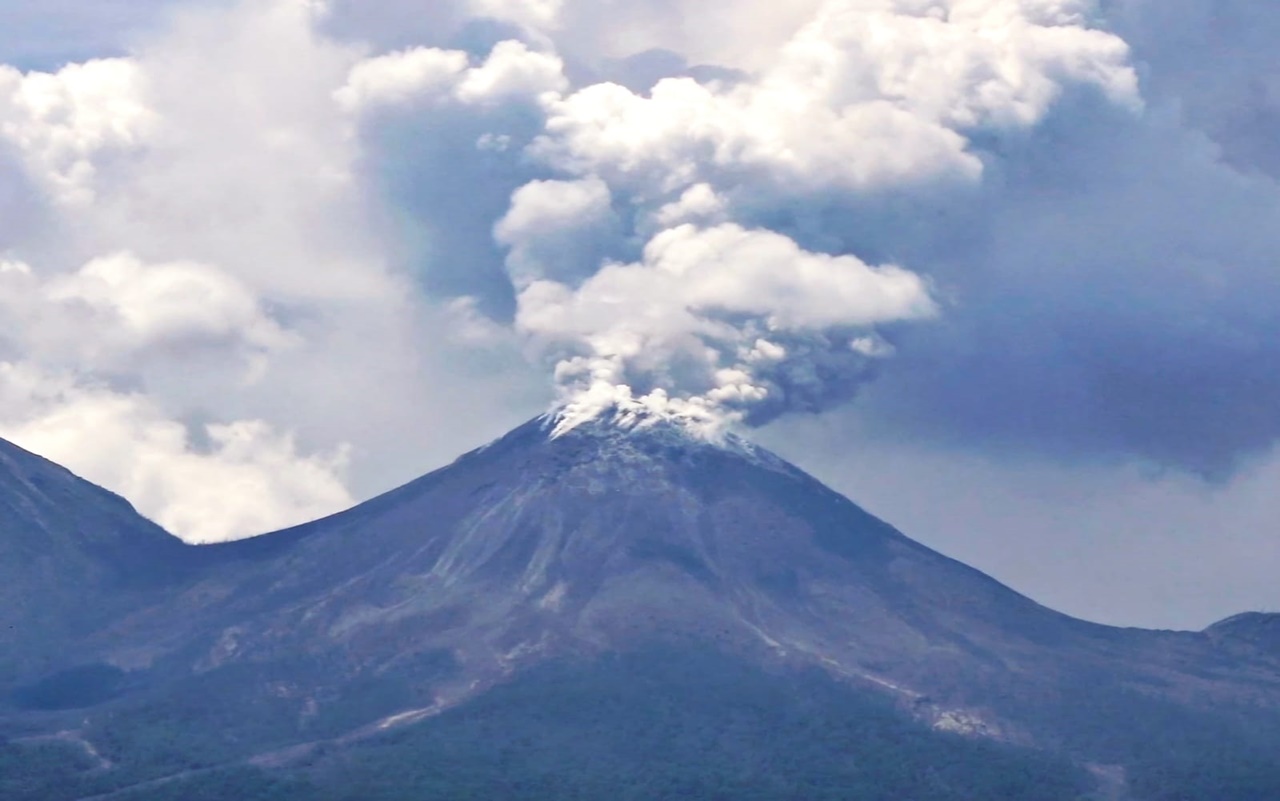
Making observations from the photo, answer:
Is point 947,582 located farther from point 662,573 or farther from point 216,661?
point 216,661

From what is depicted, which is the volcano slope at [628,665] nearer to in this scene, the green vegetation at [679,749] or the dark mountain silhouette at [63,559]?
the green vegetation at [679,749]

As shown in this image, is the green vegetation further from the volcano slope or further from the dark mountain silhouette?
the dark mountain silhouette

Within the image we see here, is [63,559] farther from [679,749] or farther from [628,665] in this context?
[679,749]

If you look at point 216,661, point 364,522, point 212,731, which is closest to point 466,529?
point 364,522

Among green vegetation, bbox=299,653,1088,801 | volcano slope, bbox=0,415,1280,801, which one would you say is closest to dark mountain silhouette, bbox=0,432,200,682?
volcano slope, bbox=0,415,1280,801

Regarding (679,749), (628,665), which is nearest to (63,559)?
(628,665)

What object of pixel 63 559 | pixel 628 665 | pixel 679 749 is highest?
pixel 63 559

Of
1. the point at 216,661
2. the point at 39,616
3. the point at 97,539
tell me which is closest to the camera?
the point at 216,661

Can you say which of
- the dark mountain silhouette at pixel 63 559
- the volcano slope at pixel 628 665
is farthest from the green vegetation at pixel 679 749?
the dark mountain silhouette at pixel 63 559
